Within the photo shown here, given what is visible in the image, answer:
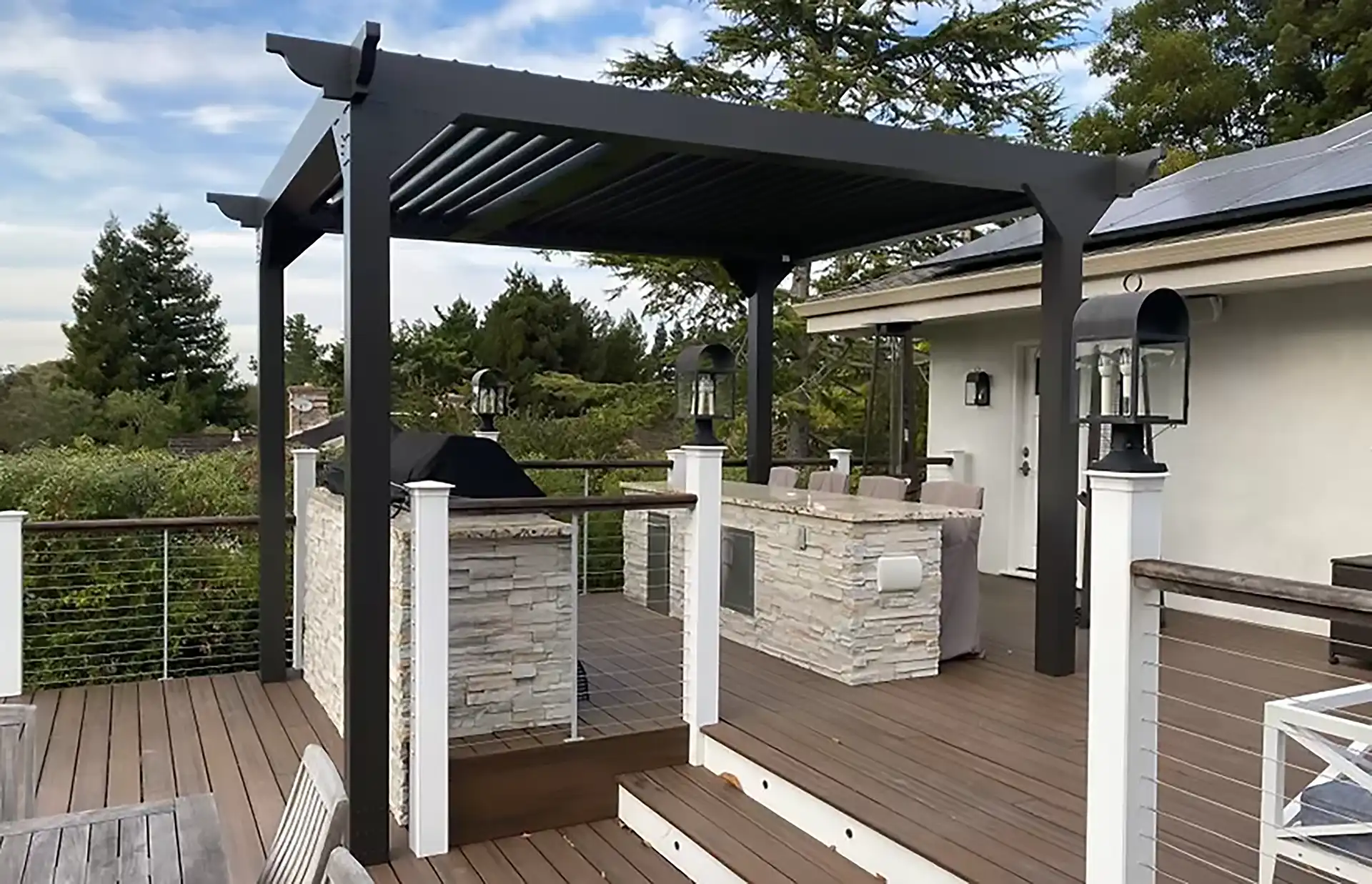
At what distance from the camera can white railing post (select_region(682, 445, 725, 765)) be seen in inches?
164

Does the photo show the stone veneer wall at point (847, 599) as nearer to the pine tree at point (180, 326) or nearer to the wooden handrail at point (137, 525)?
the wooden handrail at point (137, 525)

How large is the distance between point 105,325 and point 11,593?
19.4 meters

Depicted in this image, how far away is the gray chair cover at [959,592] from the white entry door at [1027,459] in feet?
9.77

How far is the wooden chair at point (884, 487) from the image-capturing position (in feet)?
19.4

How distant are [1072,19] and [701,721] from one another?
1418 centimetres

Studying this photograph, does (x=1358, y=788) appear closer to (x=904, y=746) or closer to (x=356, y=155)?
(x=904, y=746)

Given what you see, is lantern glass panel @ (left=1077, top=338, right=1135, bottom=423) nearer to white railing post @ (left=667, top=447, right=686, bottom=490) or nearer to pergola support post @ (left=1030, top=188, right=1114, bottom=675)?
white railing post @ (left=667, top=447, right=686, bottom=490)

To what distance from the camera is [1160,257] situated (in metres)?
5.94

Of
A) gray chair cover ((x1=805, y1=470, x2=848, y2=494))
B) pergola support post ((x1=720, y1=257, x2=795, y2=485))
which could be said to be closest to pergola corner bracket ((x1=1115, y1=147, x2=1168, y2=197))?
gray chair cover ((x1=805, y1=470, x2=848, y2=494))

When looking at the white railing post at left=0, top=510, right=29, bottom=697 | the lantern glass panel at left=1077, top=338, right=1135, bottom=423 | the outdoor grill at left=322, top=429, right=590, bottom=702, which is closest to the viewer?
the lantern glass panel at left=1077, top=338, right=1135, bottom=423

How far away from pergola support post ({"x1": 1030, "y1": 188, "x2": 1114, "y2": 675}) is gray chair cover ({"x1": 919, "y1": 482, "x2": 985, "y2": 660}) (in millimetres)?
356

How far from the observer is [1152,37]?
17.4m

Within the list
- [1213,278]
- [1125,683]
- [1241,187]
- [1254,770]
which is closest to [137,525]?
[1125,683]

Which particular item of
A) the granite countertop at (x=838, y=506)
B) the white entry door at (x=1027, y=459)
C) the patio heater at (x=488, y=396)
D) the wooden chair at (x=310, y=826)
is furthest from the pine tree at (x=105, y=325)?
the wooden chair at (x=310, y=826)
